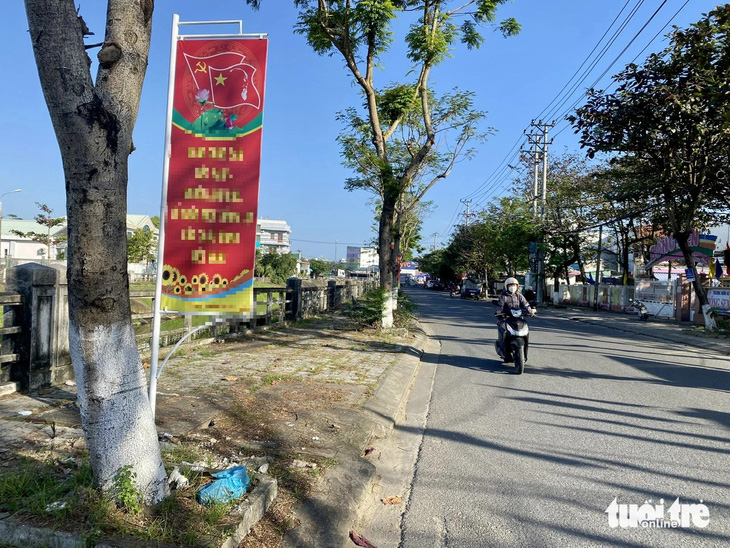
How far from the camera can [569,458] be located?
193 inches

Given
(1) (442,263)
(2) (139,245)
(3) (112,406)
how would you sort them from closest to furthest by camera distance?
(3) (112,406), (2) (139,245), (1) (442,263)

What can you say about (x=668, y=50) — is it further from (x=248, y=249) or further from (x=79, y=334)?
(x=79, y=334)

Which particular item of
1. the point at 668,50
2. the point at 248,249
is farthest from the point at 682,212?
the point at 248,249

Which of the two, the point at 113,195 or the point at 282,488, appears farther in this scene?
the point at 282,488

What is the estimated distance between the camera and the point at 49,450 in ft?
13.2

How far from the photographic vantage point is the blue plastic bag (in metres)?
3.23

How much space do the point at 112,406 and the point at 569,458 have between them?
3.86 meters

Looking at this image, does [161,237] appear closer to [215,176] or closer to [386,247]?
[215,176]

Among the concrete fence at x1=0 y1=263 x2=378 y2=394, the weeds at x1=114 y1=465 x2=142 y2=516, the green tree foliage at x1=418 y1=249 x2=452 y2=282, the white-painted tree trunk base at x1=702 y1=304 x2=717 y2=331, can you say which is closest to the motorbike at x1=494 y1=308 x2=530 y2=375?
the concrete fence at x1=0 y1=263 x2=378 y2=394

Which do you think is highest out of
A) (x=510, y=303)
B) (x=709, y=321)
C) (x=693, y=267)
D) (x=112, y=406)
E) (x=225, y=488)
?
(x=693, y=267)

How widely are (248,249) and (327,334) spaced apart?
30.4 ft

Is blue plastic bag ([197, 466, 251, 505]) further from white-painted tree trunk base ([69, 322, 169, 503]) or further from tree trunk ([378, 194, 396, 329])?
tree trunk ([378, 194, 396, 329])

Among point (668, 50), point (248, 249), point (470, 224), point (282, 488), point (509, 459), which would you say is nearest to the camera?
point (282, 488)

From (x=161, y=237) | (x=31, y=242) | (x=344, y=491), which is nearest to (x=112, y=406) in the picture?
A: (x=161, y=237)
